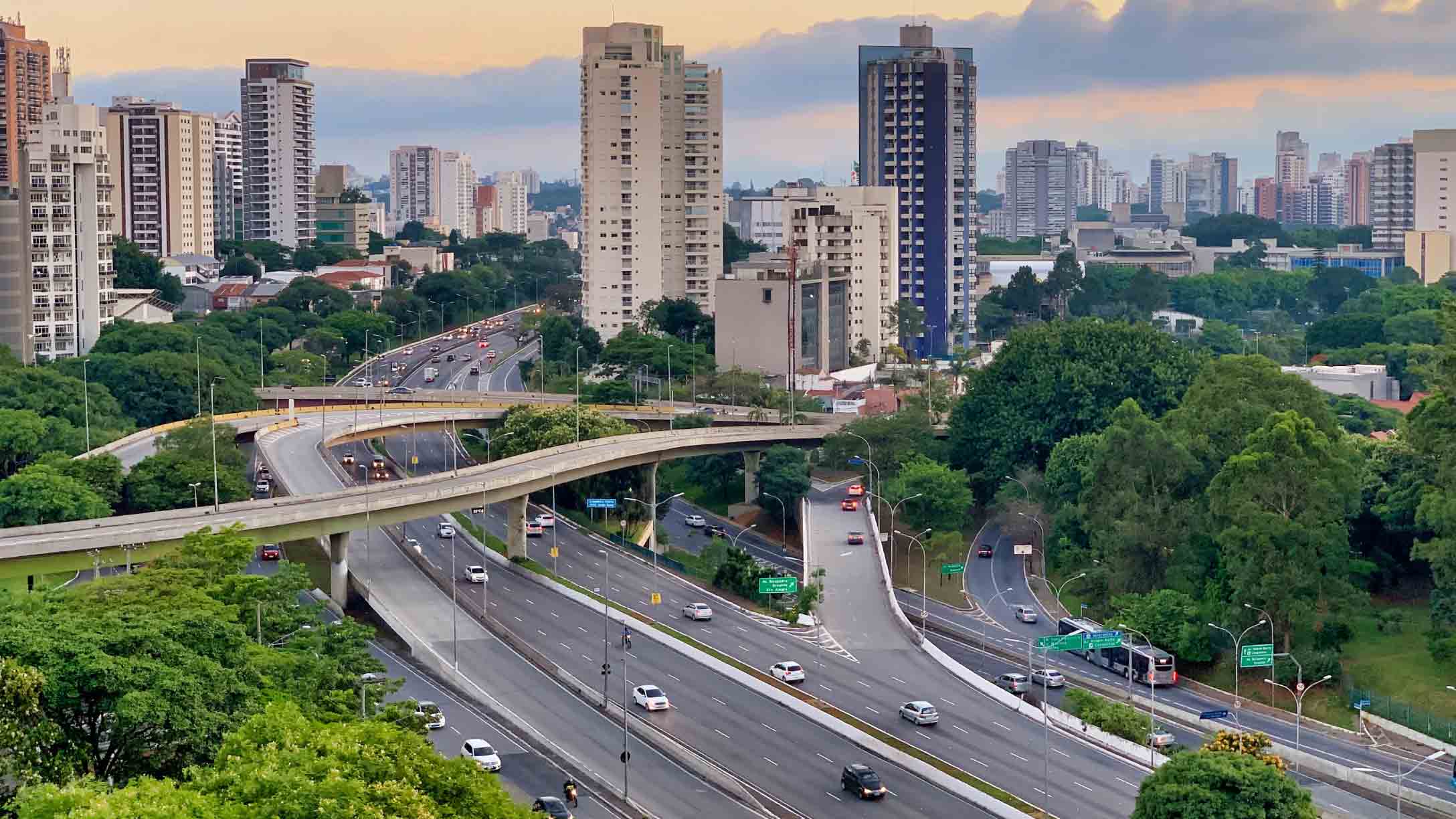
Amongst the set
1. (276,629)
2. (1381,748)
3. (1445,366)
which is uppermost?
(1445,366)

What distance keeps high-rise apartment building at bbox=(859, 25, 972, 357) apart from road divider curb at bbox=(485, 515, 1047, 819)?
319ft

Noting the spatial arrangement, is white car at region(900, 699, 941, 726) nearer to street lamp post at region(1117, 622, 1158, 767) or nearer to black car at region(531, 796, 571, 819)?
street lamp post at region(1117, 622, 1158, 767)

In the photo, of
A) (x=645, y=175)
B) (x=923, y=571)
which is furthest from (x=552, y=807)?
(x=645, y=175)

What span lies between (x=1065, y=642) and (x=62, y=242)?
81206 millimetres

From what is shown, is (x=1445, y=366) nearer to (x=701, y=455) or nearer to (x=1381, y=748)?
(x=1381, y=748)

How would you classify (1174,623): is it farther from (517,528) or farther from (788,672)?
(517,528)

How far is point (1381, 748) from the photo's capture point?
59844 mm

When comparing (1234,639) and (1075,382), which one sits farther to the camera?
(1075,382)

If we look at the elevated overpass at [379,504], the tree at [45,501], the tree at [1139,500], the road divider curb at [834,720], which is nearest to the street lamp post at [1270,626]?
the tree at [1139,500]

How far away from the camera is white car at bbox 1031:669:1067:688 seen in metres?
65.4

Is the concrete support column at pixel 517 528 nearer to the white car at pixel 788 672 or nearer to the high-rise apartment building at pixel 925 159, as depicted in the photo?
the white car at pixel 788 672

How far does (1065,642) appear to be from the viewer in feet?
211

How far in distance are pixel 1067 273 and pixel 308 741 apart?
157123 millimetres

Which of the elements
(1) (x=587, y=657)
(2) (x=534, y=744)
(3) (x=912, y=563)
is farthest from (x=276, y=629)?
(3) (x=912, y=563)
